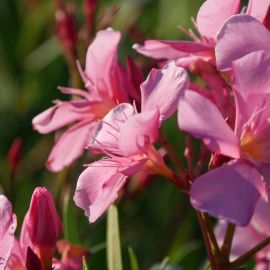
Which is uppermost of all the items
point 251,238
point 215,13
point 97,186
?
point 215,13

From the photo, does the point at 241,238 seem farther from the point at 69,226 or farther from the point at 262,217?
the point at 69,226

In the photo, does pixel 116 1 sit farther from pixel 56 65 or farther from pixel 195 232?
pixel 195 232

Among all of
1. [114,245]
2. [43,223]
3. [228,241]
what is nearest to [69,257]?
[114,245]

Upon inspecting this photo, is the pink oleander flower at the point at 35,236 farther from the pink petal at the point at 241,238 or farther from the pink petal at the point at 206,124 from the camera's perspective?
the pink petal at the point at 241,238

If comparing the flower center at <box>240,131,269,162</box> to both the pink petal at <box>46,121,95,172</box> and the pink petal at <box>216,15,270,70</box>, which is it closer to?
the pink petal at <box>216,15,270,70</box>

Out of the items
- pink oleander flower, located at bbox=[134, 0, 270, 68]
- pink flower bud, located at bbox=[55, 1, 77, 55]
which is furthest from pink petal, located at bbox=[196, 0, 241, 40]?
pink flower bud, located at bbox=[55, 1, 77, 55]

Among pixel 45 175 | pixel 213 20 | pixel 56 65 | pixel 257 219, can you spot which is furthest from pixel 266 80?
pixel 56 65

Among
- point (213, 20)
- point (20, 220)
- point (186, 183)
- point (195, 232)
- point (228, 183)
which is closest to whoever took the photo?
point (228, 183)
